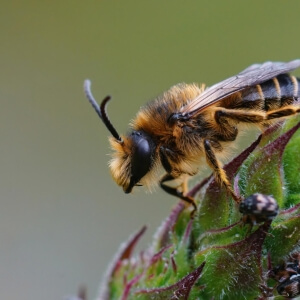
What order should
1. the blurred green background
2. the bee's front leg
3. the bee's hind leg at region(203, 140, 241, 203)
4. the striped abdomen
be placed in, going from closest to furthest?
the bee's hind leg at region(203, 140, 241, 203) < the bee's front leg < the striped abdomen < the blurred green background

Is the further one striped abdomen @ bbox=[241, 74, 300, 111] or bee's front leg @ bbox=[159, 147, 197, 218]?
striped abdomen @ bbox=[241, 74, 300, 111]

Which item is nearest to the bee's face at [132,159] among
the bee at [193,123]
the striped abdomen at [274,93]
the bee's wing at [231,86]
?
the bee at [193,123]

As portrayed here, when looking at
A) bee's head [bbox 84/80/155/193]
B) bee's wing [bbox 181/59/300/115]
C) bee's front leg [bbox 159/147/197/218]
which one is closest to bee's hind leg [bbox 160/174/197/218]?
bee's front leg [bbox 159/147/197/218]

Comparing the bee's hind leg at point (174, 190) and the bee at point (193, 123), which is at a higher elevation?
the bee at point (193, 123)

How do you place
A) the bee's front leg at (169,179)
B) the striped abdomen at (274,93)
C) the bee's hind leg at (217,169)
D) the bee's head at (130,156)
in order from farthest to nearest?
the bee's head at (130,156) < the striped abdomen at (274,93) < the bee's front leg at (169,179) < the bee's hind leg at (217,169)

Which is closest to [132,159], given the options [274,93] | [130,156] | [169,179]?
[130,156]

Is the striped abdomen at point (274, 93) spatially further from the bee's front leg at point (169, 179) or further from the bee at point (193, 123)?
the bee's front leg at point (169, 179)

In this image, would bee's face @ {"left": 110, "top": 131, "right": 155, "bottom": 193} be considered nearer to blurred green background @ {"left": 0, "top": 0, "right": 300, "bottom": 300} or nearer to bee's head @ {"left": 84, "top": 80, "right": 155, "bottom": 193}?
bee's head @ {"left": 84, "top": 80, "right": 155, "bottom": 193}

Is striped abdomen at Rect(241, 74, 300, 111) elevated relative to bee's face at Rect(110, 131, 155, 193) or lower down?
lower down
